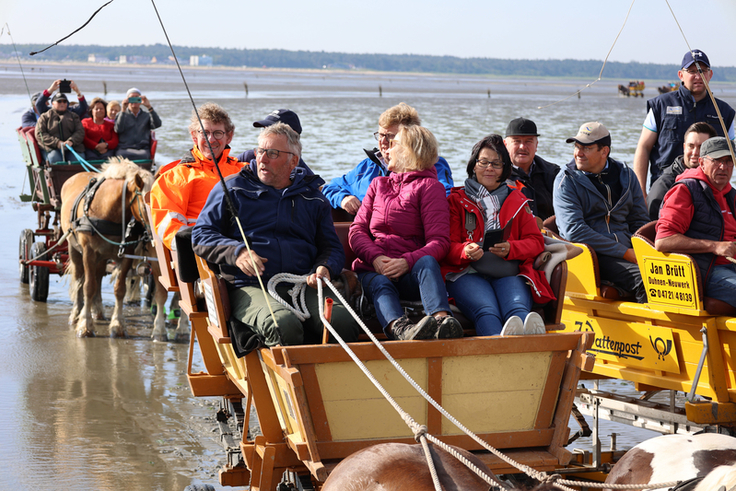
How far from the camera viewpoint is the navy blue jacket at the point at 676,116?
22.4 feet

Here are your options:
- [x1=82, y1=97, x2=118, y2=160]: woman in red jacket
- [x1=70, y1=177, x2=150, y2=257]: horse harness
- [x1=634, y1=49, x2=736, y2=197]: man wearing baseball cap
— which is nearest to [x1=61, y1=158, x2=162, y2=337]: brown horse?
[x1=70, y1=177, x2=150, y2=257]: horse harness

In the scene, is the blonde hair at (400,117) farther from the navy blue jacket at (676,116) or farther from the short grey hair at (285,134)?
the navy blue jacket at (676,116)

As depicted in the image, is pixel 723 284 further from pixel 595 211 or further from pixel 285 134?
pixel 285 134

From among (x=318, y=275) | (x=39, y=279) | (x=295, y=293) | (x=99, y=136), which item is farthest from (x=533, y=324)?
(x=99, y=136)

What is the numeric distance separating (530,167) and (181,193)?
275cm

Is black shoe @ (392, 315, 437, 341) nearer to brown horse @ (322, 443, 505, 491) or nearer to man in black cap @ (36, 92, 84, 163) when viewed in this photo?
brown horse @ (322, 443, 505, 491)

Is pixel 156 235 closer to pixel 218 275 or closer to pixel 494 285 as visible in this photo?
pixel 218 275

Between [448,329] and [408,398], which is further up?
[448,329]

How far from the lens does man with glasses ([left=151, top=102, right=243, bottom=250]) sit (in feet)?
17.6

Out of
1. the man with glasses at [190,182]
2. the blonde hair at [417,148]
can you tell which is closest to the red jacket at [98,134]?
the man with glasses at [190,182]

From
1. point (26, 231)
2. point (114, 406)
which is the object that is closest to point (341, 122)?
point (26, 231)

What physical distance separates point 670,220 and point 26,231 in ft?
27.7

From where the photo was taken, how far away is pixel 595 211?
18.5 feet

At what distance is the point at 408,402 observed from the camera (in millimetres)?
3725
